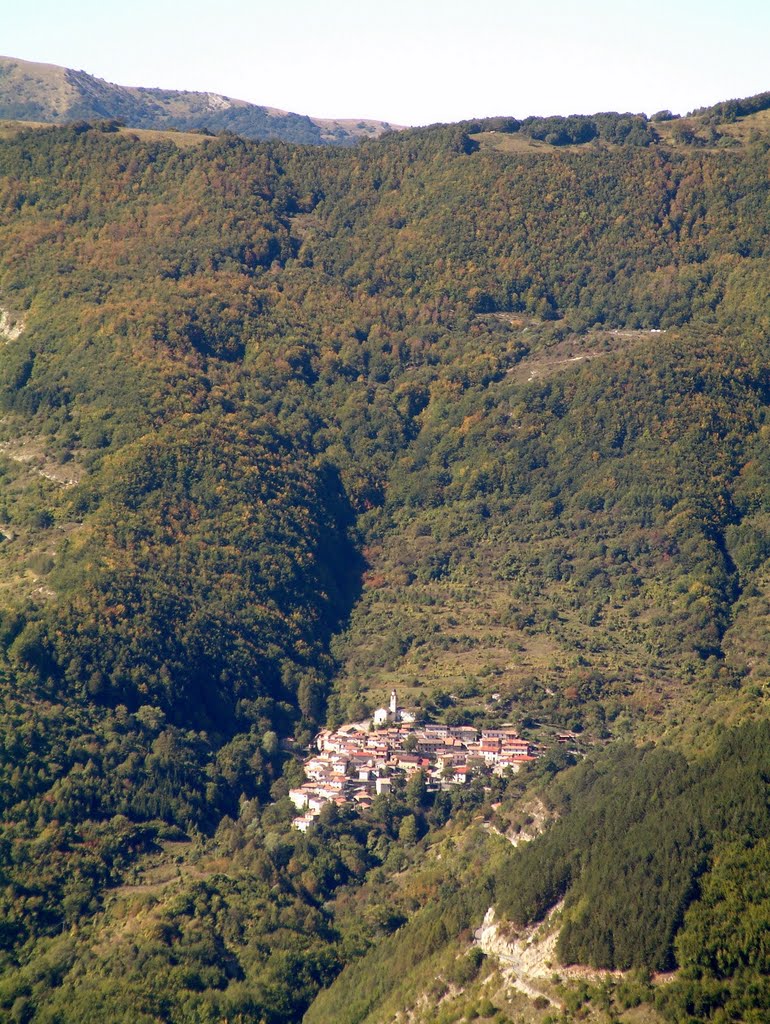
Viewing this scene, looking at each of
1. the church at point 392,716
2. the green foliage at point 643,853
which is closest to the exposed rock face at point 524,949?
the green foliage at point 643,853

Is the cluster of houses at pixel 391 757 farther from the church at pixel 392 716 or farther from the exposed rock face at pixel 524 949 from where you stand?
the exposed rock face at pixel 524 949

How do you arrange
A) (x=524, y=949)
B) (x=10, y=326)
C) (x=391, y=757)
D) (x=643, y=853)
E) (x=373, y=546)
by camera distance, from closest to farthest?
(x=524, y=949) < (x=643, y=853) < (x=391, y=757) < (x=373, y=546) < (x=10, y=326)

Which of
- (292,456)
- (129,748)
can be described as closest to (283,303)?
(292,456)

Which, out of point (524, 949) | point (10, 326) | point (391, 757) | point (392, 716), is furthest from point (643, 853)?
point (10, 326)

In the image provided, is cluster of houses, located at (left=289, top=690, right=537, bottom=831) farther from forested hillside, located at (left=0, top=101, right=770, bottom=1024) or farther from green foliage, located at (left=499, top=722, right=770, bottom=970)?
green foliage, located at (left=499, top=722, right=770, bottom=970)

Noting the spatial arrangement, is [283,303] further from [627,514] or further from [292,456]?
[627,514]

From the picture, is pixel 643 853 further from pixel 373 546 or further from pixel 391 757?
pixel 373 546
